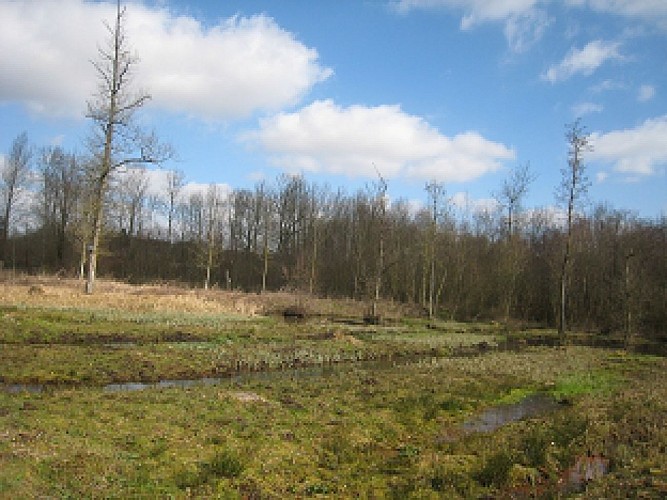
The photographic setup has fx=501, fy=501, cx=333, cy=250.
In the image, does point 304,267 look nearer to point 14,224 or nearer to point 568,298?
point 568,298

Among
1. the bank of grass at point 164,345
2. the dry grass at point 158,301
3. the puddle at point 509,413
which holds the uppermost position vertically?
the dry grass at point 158,301

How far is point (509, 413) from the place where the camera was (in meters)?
13.9

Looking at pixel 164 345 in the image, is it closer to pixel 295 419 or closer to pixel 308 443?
pixel 295 419

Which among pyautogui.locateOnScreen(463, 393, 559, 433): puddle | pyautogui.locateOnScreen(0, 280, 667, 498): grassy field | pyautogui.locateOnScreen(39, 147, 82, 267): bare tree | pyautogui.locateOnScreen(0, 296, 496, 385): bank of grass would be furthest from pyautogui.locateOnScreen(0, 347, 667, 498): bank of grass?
pyautogui.locateOnScreen(39, 147, 82, 267): bare tree

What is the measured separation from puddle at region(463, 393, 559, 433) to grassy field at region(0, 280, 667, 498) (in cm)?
12

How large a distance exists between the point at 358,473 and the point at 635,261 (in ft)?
142

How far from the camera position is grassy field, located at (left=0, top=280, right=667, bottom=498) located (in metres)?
7.93

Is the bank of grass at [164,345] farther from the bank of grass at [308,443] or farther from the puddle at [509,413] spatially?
the puddle at [509,413]

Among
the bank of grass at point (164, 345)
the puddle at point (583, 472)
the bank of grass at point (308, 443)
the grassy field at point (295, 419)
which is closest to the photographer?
the bank of grass at point (308, 443)

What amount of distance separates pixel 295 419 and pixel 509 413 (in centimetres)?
625

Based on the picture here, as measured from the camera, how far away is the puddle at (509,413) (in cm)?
1257

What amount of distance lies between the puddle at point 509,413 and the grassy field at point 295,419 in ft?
0.41

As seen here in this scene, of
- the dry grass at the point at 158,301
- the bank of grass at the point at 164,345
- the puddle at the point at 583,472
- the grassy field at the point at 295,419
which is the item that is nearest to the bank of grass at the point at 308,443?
the grassy field at the point at 295,419

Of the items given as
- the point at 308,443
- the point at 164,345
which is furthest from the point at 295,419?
the point at 164,345
